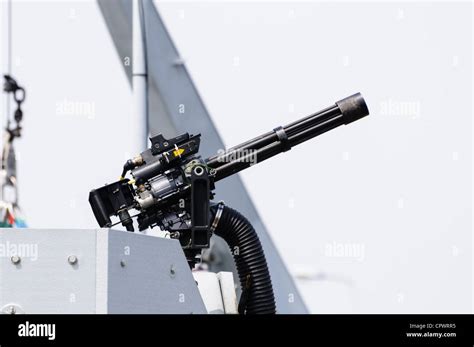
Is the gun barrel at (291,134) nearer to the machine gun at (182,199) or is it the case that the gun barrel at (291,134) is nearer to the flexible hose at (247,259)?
the machine gun at (182,199)

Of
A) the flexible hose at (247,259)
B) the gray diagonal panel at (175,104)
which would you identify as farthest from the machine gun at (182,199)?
the gray diagonal panel at (175,104)

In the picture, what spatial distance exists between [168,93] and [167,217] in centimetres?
327

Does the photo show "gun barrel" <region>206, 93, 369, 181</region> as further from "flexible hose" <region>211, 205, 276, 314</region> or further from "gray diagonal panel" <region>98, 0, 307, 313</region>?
"gray diagonal panel" <region>98, 0, 307, 313</region>

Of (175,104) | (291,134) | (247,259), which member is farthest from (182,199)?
(175,104)

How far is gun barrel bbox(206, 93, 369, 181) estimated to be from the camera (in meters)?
7.53

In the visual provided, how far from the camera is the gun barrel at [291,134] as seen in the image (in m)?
7.53

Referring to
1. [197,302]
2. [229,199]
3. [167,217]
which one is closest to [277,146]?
[167,217]

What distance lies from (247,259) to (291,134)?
0.86m

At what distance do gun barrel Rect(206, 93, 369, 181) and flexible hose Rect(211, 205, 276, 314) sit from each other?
290mm

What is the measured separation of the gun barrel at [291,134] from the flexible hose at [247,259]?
0.29 m

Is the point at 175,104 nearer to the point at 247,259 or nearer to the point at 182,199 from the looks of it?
the point at 247,259

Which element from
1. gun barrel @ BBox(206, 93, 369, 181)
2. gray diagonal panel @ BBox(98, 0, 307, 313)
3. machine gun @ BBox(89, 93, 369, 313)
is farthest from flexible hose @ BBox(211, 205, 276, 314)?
gray diagonal panel @ BBox(98, 0, 307, 313)
